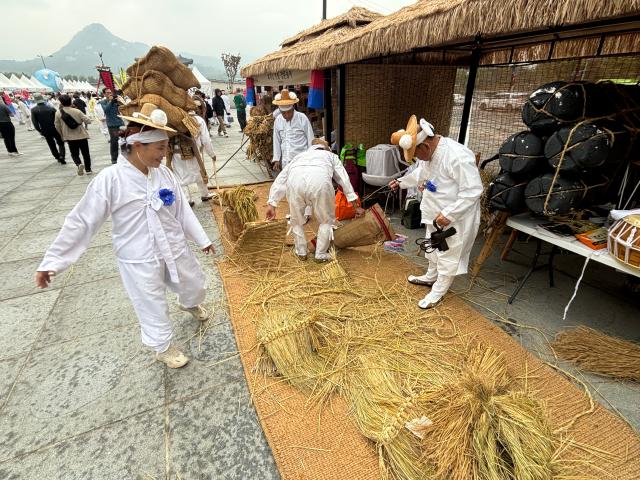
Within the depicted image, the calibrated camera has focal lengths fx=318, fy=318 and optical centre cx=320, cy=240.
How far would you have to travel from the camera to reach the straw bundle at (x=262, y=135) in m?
7.66

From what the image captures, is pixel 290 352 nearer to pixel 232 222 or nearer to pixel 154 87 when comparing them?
pixel 232 222

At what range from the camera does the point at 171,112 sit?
4621mm

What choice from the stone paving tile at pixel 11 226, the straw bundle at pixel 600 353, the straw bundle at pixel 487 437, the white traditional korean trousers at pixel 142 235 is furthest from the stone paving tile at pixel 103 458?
the stone paving tile at pixel 11 226

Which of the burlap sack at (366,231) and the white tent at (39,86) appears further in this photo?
the white tent at (39,86)

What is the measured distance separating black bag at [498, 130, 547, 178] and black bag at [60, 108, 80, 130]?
29.2ft

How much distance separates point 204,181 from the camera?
234 inches

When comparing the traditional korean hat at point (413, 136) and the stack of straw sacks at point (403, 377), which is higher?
the traditional korean hat at point (413, 136)

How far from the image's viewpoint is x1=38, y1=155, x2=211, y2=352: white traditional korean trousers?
192 centimetres

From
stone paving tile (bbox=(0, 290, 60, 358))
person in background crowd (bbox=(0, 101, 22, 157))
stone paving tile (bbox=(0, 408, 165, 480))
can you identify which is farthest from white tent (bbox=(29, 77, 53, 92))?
stone paving tile (bbox=(0, 408, 165, 480))

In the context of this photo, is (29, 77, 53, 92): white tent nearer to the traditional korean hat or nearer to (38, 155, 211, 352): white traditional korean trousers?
(38, 155, 211, 352): white traditional korean trousers

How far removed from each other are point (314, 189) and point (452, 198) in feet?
4.64

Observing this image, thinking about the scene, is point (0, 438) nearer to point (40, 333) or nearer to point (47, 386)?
point (47, 386)

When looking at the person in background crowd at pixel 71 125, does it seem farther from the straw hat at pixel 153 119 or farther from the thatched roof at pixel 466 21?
the straw hat at pixel 153 119

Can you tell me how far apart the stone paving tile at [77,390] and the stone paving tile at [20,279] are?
4.11ft
